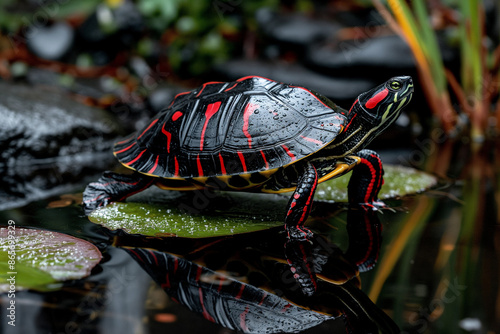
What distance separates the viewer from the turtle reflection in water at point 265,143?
177 cm

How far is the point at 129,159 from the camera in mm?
2068

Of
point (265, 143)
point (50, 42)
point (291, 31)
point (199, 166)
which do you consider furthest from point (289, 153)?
point (50, 42)

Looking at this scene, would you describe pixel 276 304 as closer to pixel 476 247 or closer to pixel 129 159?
pixel 476 247

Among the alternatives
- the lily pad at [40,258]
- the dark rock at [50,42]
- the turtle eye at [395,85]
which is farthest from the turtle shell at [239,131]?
the dark rock at [50,42]

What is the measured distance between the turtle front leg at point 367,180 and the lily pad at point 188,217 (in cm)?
34

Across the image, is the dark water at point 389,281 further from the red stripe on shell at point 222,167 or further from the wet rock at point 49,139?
the wet rock at point 49,139

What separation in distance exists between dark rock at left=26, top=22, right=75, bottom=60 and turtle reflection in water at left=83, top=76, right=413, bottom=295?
4.32 meters

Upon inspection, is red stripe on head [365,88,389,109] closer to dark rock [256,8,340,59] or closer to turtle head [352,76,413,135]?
turtle head [352,76,413,135]

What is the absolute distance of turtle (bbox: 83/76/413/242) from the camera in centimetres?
177

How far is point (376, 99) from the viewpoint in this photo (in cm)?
179

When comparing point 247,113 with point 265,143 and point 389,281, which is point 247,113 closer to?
point 265,143

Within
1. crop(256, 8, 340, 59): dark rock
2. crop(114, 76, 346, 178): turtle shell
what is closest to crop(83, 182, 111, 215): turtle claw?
crop(114, 76, 346, 178): turtle shell

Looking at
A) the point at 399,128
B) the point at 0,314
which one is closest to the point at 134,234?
the point at 0,314

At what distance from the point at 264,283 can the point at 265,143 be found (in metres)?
0.58
